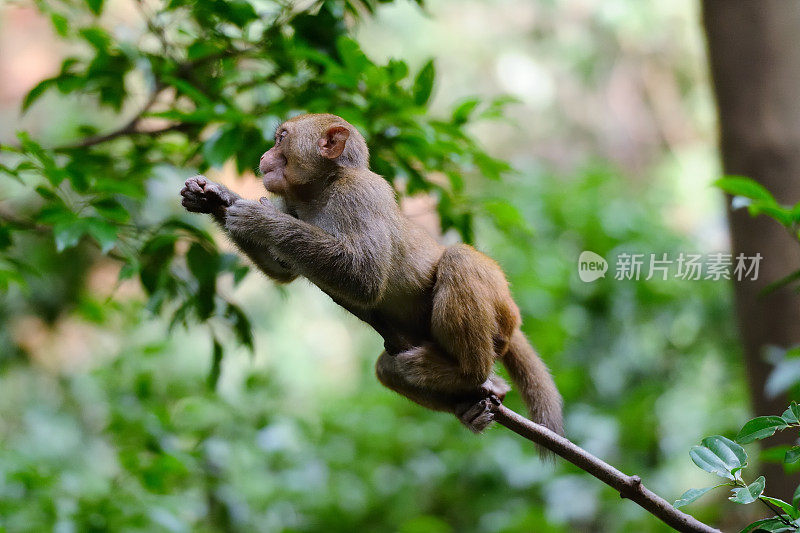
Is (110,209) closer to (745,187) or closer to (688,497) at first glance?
(688,497)

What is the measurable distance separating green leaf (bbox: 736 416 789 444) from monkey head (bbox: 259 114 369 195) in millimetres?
1304

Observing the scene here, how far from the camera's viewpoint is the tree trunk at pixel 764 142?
4.18 meters

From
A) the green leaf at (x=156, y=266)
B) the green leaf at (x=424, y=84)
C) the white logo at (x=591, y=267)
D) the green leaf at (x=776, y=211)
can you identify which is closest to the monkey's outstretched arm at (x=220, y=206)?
the green leaf at (x=156, y=266)

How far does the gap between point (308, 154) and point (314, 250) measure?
360 mm

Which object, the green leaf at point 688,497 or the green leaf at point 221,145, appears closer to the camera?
the green leaf at point 688,497

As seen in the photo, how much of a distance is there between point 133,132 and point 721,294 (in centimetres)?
535

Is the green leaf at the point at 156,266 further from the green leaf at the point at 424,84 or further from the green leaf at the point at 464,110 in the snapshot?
the green leaf at the point at 464,110

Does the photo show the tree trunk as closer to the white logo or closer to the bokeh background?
the bokeh background

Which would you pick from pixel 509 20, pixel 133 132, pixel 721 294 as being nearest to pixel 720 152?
pixel 721 294

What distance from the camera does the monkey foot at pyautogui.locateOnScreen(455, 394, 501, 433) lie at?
229 cm

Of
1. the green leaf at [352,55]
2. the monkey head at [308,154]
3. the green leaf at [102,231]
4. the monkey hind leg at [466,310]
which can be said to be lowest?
the green leaf at [102,231]

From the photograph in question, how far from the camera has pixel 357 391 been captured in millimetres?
8094

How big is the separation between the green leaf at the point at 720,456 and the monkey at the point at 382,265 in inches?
23.3

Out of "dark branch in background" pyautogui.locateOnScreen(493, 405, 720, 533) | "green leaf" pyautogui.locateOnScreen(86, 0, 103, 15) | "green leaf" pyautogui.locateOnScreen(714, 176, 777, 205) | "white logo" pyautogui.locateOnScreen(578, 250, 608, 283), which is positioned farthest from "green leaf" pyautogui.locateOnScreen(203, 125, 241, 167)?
"white logo" pyautogui.locateOnScreen(578, 250, 608, 283)
